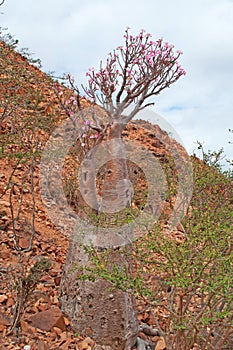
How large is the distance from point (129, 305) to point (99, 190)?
341 centimetres

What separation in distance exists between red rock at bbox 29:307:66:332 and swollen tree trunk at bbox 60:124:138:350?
0.35 feet

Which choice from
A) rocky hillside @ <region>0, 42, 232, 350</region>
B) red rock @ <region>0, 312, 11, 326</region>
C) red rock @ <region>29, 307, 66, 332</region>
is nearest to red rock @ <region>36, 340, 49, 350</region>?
rocky hillside @ <region>0, 42, 232, 350</region>

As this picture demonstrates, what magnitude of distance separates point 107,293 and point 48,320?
0.61 meters

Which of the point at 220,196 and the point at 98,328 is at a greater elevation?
the point at 220,196

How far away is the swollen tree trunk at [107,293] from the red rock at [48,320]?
11 centimetres

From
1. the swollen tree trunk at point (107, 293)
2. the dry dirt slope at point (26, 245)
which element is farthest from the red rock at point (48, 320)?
the swollen tree trunk at point (107, 293)

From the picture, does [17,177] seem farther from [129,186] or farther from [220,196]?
[220,196]

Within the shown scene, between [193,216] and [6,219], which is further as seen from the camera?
[6,219]

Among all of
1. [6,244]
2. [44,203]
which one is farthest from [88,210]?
[44,203]

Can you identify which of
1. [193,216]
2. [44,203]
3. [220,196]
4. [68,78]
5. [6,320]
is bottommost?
[6,320]

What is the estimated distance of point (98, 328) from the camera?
3.71 metres

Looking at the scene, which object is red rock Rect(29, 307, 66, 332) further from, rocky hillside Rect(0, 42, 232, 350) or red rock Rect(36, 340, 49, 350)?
red rock Rect(36, 340, 49, 350)

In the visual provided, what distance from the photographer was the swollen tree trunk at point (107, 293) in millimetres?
3658

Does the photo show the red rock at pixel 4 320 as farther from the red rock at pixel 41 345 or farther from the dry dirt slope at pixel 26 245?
the red rock at pixel 41 345
